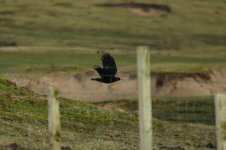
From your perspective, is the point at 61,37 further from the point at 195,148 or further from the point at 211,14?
the point at 195,148

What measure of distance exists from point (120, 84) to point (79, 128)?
16.8 m

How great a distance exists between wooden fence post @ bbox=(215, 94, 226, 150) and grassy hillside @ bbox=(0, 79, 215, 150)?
164 inches

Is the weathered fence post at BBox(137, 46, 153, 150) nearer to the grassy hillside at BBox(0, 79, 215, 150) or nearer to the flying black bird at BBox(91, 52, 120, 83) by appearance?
the grassy hillside at BBox(0, 79, 215, 150)

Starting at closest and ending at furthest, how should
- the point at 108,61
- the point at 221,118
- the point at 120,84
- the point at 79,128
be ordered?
the point at 221,118 < the point at 79,128 < the point at 108,61 < the point at 120,84

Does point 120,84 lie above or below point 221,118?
→ above

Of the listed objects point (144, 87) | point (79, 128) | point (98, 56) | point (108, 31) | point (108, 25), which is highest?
point (108, 25)

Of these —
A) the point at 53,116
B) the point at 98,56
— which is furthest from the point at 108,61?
the point at 98,56

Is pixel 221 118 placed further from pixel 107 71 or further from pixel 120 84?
pixel 120 84

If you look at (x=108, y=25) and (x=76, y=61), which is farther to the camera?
(x=108, y=25)

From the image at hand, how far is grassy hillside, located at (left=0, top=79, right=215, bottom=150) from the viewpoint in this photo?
15370 millimetres

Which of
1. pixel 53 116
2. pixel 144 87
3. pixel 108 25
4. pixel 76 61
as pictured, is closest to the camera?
pixel 144 87

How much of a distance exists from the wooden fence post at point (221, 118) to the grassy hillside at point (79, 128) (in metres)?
4.16

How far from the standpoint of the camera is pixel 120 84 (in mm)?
35219

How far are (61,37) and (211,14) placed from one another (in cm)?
2063
